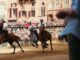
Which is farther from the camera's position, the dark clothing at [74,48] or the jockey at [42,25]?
the jockey at [42,25]

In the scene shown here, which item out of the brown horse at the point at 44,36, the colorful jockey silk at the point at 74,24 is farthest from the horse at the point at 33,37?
the colorful jockey silk at the point at 74,24

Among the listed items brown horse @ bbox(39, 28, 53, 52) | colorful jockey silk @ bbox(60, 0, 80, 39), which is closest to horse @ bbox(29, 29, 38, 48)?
brown horse @ bbox(39, 28, 53, 52)

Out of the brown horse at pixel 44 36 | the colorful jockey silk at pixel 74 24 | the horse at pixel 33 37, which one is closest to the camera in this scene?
the colorful jockey silk at pixel 74 24

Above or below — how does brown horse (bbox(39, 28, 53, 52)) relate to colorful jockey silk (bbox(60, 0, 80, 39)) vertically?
below

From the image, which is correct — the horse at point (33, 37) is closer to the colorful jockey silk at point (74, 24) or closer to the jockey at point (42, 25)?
the jockey at point (42, 25)

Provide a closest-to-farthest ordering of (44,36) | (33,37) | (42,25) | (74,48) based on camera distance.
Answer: (74,48)
(44,36)
(33,37)
(42,25)

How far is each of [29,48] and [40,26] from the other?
1.11m

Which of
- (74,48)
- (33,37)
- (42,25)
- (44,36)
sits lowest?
(33,37)

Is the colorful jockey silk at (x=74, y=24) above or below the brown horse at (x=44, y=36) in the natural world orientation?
above

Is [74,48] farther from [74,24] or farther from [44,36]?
[44,36]

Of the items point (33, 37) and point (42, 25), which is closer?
point (33, 37)

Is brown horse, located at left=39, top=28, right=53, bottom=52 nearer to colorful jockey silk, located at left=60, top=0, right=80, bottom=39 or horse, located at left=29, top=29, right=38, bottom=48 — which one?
horse, located at left=29, top=29, right=38, bottom=48

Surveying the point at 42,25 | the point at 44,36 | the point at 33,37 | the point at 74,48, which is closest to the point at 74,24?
the point at 74,48

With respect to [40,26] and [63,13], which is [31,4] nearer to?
[40,26]
